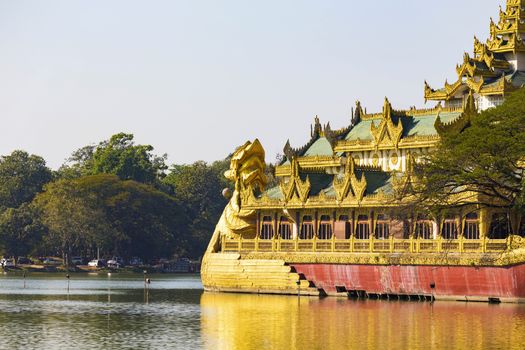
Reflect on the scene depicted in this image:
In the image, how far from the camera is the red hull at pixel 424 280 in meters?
71.7

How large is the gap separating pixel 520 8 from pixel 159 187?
92.4m

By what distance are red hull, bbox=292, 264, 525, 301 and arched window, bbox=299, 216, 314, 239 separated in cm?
287

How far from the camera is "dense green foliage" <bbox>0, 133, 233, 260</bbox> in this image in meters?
148

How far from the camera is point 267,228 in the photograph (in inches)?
3418

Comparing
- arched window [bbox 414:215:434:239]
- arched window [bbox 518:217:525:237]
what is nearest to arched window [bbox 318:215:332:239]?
arched window [bbox 414:215:434:239]

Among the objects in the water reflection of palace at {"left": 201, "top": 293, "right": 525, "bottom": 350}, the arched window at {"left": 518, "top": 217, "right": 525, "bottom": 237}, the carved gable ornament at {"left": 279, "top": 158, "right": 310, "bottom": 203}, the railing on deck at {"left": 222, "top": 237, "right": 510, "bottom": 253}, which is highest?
the carved gable ornament at {"left": 279, "top": 158, "right": 310, "bottom": 203}

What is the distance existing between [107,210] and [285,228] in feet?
224

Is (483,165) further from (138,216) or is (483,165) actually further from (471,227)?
(138,216)

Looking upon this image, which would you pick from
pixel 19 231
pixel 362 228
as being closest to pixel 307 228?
pixel 362 228

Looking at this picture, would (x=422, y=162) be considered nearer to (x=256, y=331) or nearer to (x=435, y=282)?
(x=435, y=282)

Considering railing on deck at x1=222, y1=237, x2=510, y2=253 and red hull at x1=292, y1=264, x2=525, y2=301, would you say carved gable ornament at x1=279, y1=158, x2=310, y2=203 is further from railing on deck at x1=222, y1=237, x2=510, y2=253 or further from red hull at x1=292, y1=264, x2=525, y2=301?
red hull at x1=292, y1=264, x2=525, y2=301

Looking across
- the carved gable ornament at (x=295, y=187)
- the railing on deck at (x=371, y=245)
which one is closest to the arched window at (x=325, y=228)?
the railing on deck at (x=371, y=245)

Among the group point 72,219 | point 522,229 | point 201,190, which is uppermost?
point 201,190

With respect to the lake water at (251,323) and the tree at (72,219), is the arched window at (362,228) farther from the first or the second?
the tree at (72,219)
